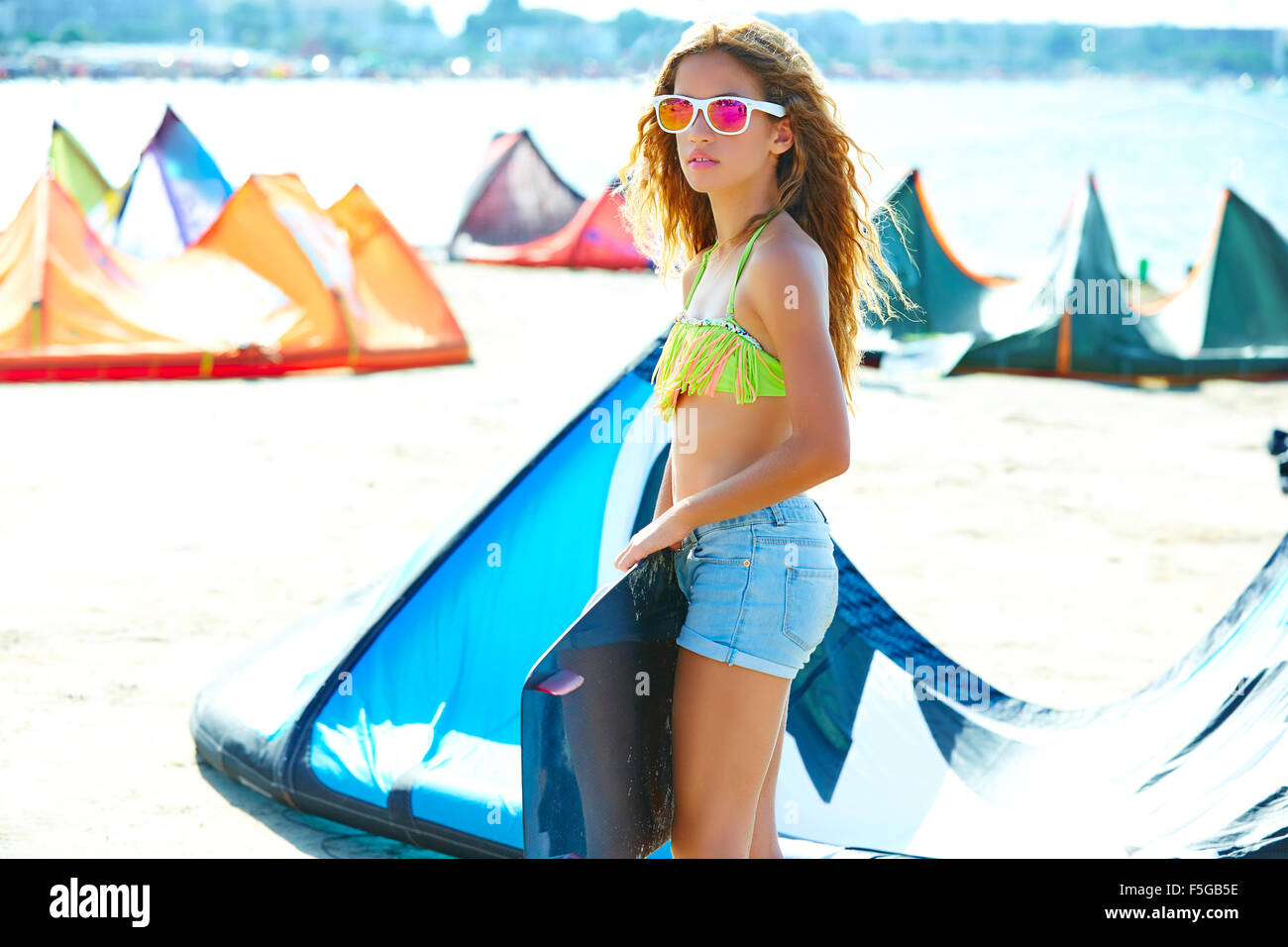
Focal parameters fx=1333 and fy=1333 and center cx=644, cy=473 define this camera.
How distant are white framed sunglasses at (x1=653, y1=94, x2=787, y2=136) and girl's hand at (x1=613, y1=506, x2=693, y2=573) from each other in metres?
0.56

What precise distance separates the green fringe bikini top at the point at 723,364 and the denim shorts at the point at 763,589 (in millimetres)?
173

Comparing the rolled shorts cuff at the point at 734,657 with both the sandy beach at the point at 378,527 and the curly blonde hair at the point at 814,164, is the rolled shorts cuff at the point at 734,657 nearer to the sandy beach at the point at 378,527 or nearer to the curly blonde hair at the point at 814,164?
the curly blonde hair at the point at 814,164

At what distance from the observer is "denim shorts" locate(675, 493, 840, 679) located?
1.88 meters

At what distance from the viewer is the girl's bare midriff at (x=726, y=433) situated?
1935 millimetres

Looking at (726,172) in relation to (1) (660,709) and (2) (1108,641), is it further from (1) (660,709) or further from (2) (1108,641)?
(2) (1108,641)

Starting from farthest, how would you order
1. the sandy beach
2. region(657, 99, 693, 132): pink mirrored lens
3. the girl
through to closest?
the sandy beach → region(657, 99, 693, 132): pink mirrored lens → the girl

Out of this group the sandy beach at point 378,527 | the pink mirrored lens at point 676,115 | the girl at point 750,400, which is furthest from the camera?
the sandy beach at point 378,527

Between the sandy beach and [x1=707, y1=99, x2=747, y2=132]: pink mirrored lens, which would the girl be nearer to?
[x1=707, y1=99, x2=747, y2=132]: pink mirrored lens

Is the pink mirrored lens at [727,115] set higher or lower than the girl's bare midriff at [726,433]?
higher

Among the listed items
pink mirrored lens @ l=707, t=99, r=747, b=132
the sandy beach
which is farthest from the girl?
the sandy beach

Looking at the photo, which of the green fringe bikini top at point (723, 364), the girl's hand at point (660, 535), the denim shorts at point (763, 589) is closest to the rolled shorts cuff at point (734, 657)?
the denim shorts at point (763, 589)

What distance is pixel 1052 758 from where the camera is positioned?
3369 millimetres
